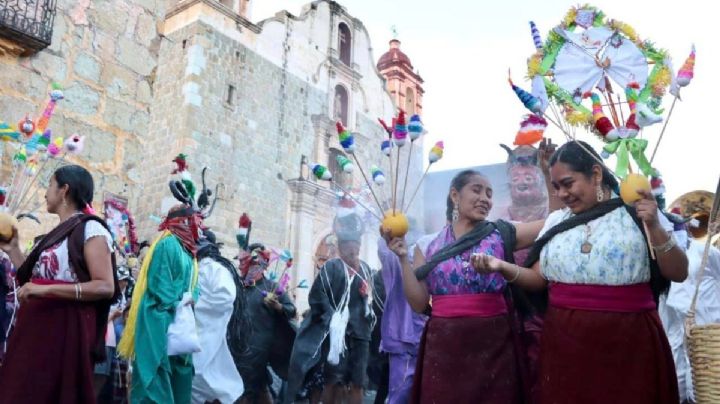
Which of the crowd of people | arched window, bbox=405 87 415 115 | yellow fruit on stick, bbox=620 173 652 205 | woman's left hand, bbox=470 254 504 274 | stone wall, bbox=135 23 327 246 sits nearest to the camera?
yellow fruit on stick, bbox=620 173 652 205

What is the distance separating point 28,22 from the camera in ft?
34.2

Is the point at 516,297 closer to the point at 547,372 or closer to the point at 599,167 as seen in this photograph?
the point at 547,372

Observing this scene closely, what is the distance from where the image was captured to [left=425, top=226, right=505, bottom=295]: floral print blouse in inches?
114

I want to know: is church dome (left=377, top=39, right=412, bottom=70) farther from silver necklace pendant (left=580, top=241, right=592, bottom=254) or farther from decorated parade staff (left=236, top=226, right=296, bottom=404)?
silver necklace pendant (left=580, top=241, right=592, bottom=254)

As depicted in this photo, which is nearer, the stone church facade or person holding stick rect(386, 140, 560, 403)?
person holding stick rect(386, 140, 560, 403)

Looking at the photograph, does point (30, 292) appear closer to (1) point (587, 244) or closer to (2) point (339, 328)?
(1) point (587, 244)

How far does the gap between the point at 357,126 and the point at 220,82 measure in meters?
5.49

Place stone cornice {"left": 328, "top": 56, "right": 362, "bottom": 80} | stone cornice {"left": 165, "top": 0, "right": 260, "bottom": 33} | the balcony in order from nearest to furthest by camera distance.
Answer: the balcony < stone cornice {"left": 165, "top": 0, "right": 260, "bottom": 33} < stone cornice {"left": 328, "top": 56, "right": 362, "bottom": 80}

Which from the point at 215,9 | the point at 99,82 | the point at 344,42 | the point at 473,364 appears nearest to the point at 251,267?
the point at 473,364

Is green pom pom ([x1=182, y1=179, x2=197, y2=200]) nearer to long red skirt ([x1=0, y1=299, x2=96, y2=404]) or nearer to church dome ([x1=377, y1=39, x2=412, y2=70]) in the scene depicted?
long red skirt ([x1=0, y1=299, x2=96, y2=404])

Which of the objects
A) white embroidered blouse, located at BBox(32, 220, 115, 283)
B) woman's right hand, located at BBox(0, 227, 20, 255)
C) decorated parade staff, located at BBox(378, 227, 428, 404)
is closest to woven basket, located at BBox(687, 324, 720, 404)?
decorated parade staff, located at BBox(378, 227, 428, 404)

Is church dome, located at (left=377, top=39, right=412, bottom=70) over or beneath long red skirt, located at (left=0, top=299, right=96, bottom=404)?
over

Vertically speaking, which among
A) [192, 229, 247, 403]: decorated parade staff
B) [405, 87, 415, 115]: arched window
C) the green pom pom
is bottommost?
[192, 229, 247, 403]: decorated parade staff

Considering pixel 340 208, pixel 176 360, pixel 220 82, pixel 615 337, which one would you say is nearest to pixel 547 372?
pixel 615 337
